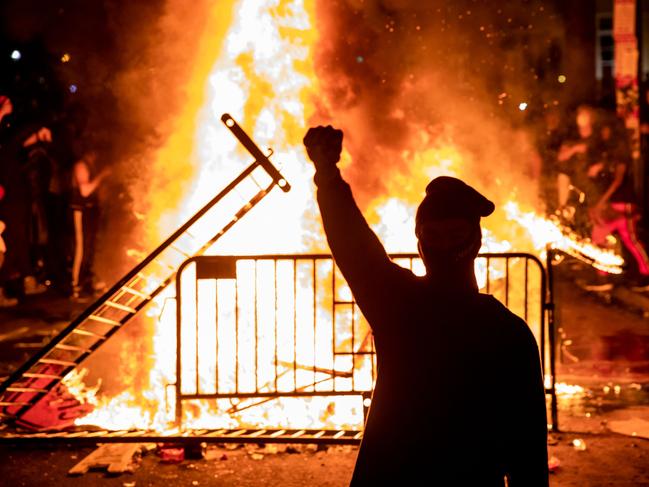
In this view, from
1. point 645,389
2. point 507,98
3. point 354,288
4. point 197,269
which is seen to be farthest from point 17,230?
point 507,98

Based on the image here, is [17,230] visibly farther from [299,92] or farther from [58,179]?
[299,92]

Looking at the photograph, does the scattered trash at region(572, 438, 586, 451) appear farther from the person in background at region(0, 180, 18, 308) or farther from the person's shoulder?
the person in background at region(0, 180, 18, 308)

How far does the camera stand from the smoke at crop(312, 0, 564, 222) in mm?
12727

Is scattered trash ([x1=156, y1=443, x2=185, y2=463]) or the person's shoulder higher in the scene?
the person's shoulder

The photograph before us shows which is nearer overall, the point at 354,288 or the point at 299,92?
the point at 354,288

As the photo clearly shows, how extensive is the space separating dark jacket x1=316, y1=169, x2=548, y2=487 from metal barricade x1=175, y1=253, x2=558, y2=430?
11.8ft

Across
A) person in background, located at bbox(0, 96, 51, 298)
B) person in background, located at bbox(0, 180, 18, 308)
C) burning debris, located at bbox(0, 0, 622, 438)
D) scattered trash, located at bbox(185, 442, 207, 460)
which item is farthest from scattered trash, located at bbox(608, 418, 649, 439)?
person in background, located at bbox(0, 96, 51, 298)

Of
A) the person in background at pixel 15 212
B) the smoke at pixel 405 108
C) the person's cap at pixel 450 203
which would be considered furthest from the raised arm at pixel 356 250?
the person in background at pixel 15 212

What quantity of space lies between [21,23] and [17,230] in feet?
17.7

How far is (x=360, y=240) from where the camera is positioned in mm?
2551

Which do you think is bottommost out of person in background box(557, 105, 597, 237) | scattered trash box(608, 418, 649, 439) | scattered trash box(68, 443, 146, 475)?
scattered trash box(68, 443, 146, 475)

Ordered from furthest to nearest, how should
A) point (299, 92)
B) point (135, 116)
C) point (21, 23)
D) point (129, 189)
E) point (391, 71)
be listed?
point (21, 23) → point (391, 71) → point (129, 189) → point (135, 116) → point (299, 92)

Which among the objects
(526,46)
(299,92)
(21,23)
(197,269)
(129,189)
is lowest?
(197,269)

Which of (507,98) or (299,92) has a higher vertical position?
(507,98)
